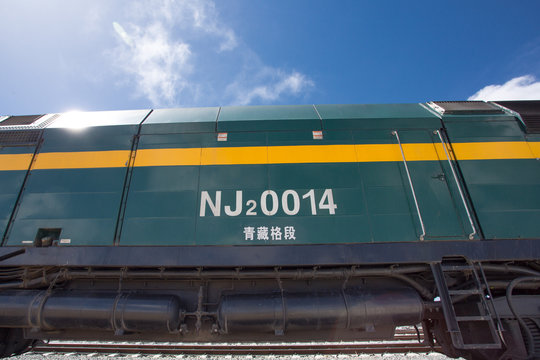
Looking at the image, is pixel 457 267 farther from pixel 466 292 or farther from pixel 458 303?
pixel 458 303

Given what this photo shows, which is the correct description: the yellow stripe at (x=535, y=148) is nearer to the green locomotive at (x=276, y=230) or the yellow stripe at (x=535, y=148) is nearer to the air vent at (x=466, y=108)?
the green locomotive at (x=276, y=230)

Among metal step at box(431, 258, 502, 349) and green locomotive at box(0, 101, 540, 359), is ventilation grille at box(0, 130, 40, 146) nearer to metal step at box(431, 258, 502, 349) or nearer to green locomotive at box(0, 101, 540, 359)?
green locomotive at box(0, 101, 540, 359)

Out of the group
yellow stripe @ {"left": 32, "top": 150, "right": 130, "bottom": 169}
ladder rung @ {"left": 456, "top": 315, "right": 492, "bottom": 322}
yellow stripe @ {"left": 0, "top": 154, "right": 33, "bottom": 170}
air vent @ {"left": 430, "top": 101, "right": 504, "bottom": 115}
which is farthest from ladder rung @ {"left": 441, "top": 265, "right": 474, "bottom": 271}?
yellow stripe @ {"left": 0, "top": 154, "right": 33, "bottom": 170}

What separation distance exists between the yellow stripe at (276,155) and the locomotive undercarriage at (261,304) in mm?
1486

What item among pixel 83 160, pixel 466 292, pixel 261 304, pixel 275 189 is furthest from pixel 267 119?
pixel 466 292

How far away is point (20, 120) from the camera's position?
4.34 m

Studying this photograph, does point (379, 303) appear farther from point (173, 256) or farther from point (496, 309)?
point (173, 256)

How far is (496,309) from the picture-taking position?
9.98 ft

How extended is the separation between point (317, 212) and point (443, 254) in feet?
5.30

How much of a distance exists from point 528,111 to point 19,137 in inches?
321

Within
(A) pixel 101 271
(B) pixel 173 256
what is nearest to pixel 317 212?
(B) pixel 173 256

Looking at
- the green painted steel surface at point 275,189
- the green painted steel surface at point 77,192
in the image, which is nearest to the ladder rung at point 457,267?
the green painted steel surface at point 275,189

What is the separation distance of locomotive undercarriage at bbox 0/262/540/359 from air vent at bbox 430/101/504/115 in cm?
232

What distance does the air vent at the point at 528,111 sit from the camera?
12.5 ft
